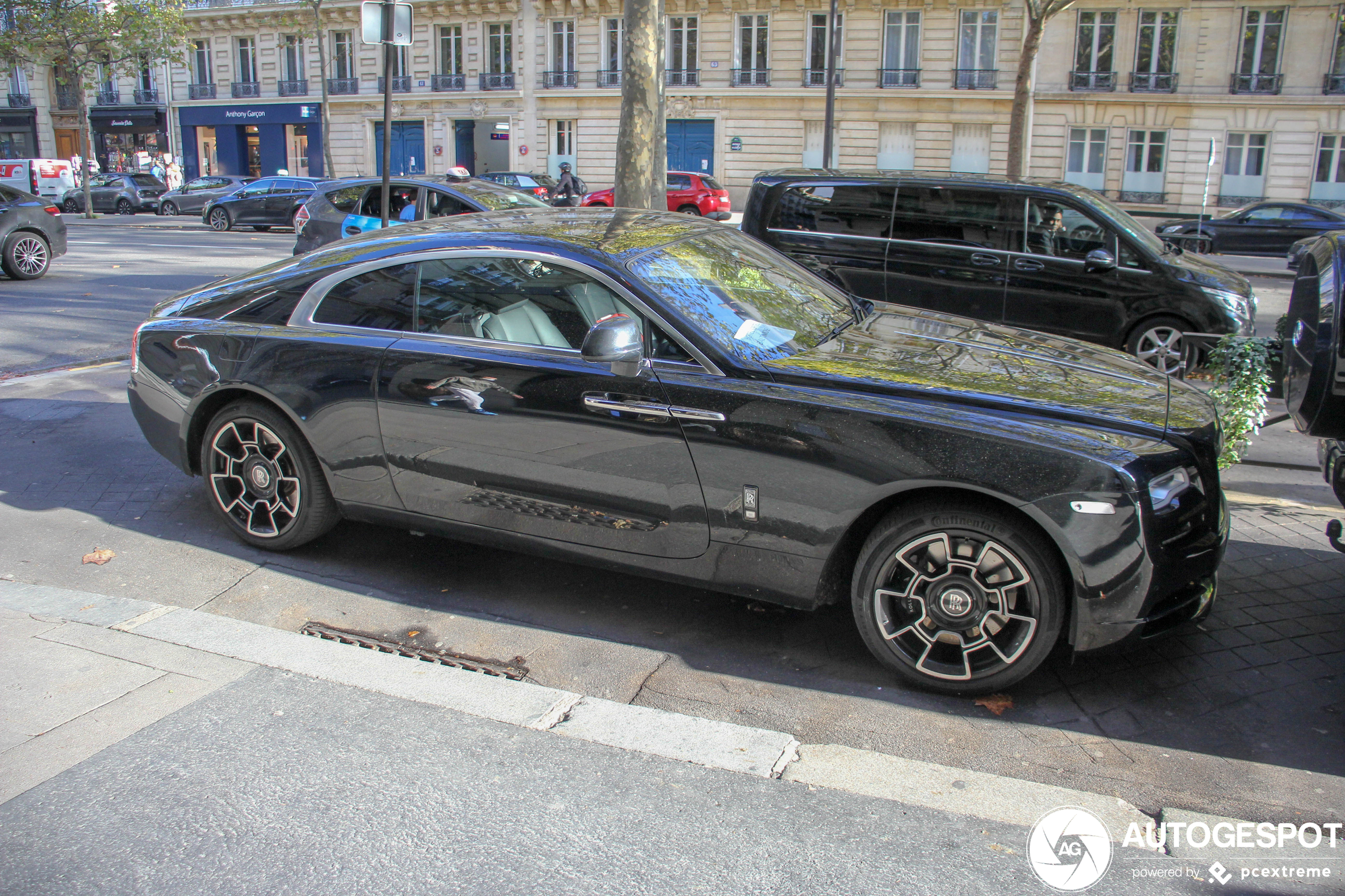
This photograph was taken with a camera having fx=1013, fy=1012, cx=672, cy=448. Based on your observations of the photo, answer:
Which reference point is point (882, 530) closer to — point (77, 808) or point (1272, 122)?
point (77, 808)

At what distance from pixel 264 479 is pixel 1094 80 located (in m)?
36.4

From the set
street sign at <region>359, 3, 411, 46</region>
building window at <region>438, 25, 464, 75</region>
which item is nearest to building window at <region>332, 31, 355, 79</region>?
building window at <region>438, 25, 464, 75</region>

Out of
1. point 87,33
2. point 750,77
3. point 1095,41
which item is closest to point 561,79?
point 750,77

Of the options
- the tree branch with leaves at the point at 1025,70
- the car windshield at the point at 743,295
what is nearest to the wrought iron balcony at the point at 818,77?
the tree branch with leaves at the point at 1025,70

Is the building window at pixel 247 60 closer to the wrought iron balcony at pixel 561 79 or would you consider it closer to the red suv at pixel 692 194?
the wrought iron balcony at pixel 561 79

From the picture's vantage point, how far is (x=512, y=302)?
13.6 feet

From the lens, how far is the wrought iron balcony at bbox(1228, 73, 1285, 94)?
1305 inches

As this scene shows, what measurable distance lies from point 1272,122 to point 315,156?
37.8m

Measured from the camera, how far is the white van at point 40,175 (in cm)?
3394

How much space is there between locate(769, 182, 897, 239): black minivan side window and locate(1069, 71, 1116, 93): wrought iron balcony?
29.8 metres

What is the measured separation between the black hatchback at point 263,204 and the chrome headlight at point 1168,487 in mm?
26977

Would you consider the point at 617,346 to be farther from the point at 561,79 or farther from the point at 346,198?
the point at 561,79

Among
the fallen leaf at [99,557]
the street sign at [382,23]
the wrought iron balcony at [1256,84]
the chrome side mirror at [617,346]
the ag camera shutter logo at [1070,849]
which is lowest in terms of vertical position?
the ag camera shutter logo at [1070,849]

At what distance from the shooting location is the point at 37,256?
14219 millimetres
